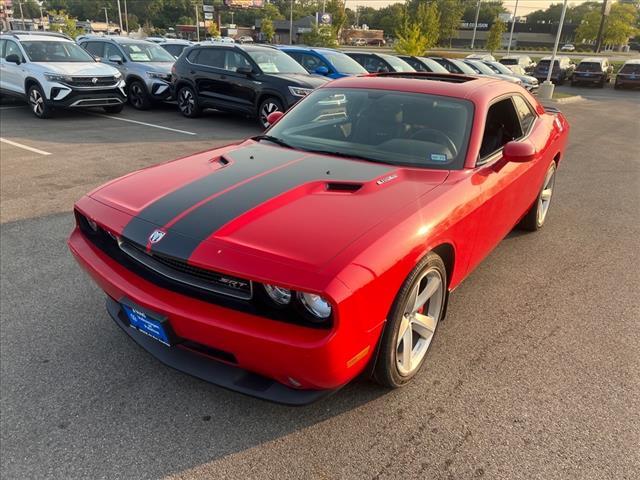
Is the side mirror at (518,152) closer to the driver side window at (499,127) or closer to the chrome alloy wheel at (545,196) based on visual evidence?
the driver side window at (499,127)

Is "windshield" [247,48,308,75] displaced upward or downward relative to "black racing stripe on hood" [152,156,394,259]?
Answer: upward

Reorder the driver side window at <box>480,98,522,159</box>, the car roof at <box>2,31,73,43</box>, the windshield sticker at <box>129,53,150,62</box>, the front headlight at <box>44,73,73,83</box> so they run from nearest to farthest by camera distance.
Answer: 1. the driver side window at <box>480,98,522,159</box>
2. the front headlight at <box>44,73,73,83</box>
3. the car roof at <box>2,31,73,43</box>
4. the windshield sticker at <box>129,53,150,62</box>

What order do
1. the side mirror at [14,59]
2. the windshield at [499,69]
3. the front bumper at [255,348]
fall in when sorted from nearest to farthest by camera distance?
the front bumper at [255,348] → the side mirror at [14,59] → the windshield at [499,69]

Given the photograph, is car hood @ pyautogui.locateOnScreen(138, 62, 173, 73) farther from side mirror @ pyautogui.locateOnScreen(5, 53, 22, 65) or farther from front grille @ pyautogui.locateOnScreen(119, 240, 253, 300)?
front grille @ pyautogui.locateOnScreen(119, 240, 253, 300)

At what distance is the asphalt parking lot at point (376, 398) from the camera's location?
221 centimetres

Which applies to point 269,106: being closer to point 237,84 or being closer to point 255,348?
point 237,84

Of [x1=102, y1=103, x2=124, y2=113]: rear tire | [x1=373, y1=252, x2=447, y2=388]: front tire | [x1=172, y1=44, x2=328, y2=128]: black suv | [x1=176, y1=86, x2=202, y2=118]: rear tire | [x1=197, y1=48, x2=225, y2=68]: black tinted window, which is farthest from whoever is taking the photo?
[x1=102, y1=103, x2=124, y2=113]: rear tire

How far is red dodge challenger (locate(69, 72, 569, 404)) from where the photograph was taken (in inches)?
79.1

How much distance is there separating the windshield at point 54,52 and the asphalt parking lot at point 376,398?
787cm

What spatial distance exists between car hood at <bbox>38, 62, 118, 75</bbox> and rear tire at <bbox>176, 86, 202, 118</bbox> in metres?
1.47

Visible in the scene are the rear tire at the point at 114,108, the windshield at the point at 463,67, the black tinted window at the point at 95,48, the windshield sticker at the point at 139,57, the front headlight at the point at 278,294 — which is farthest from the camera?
the windshield at the point at 463,67

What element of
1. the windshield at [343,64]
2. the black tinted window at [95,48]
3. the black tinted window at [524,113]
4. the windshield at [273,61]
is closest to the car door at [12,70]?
the black tinted window at [95,48]

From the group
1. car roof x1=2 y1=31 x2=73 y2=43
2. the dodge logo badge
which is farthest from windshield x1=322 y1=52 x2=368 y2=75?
the dodge logo badge

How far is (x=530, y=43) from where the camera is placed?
103625mm
